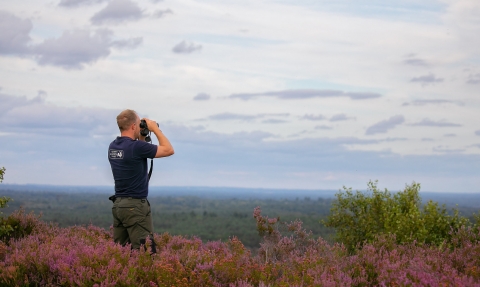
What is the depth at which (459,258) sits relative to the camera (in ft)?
25.4

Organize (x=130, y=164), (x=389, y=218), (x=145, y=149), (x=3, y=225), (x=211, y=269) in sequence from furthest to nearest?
1. (x=389, y=218)
2. (x=3, y=225)
3. (x=130, y=164)
4. (x=145, y=149)
5. (x=211, y=269)

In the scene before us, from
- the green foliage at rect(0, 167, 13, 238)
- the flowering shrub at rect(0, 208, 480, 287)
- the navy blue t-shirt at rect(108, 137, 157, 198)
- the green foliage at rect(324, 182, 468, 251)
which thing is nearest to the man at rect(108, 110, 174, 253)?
the navy blue t-shirt at rect(108, 137, 157, 198)

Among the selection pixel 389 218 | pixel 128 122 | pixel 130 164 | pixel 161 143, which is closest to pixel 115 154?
pixel 130 164

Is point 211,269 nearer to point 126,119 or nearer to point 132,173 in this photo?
point 132,173

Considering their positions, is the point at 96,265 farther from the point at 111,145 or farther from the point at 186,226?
the point at 186,226

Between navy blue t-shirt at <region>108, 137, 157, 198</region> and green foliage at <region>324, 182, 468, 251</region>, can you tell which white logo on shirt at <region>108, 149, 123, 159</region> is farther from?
green foliage at <region>324, 182, 468, 251</region>

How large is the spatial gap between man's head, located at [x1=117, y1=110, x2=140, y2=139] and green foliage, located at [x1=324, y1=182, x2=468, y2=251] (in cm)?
855

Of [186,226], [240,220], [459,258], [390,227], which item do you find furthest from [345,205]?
[240,220]

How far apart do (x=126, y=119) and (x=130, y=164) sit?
27.0 inches

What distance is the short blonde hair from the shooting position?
8.25 metres

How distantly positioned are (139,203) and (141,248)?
0.81m

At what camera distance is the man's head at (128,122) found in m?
8.25

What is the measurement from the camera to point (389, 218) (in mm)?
16031

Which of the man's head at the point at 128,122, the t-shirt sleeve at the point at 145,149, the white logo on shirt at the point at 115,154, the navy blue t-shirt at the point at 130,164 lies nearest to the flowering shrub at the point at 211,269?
the navy blue t-shirt at the point at 130,164
